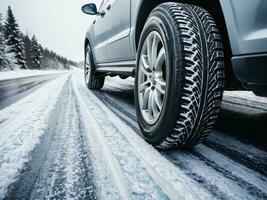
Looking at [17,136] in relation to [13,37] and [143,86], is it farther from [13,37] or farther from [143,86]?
[13,37]

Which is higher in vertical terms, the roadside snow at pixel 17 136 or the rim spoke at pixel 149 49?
the rim spoke at pixel 149 49

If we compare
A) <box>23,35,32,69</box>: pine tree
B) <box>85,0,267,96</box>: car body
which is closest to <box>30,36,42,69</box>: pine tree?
<box>23,35,32,69</box>: pine tree

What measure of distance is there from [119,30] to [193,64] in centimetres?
167

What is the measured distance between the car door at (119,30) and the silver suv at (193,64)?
25.3 inches

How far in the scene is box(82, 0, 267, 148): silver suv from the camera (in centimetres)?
103

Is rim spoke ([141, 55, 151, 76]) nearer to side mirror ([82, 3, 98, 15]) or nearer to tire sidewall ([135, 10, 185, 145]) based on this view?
tire sidewall ([135, 10, 185, 145])

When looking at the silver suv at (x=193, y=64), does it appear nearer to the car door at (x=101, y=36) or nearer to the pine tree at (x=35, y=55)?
the car door at (x=101, y=36)

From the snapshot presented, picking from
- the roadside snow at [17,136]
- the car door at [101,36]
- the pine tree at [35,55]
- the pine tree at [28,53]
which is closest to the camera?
the roadside snow at [17,136]

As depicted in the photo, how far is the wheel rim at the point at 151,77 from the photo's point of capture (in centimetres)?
153

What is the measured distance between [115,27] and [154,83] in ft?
4.85

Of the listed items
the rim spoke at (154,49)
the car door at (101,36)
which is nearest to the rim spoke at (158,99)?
the rim spoke at (154,49)

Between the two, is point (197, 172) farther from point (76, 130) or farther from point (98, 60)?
point (98, 60)

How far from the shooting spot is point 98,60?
4.11 metres

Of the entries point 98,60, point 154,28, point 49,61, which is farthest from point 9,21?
point 49,61
